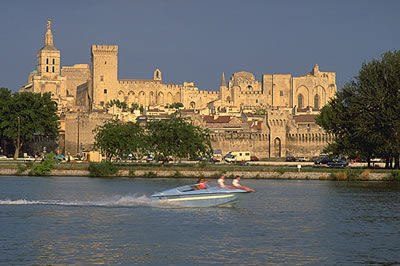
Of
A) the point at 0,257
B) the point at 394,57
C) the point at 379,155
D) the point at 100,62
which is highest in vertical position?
the point at 100,62

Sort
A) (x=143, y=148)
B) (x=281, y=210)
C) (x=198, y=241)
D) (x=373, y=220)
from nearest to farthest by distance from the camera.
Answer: (x=198, y=241)
(x=373, y=220)
(x=281, y=210)
(x=143, y=148)

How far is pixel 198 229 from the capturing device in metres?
28.9

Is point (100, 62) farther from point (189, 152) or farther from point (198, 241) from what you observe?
point (198, 241)

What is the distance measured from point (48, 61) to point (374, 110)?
5526 inches

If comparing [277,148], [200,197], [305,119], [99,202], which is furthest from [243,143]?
[200,197]

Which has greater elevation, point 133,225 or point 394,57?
point 394,57

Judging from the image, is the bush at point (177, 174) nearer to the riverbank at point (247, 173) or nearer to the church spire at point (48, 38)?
the riverbank at point (247, 173)

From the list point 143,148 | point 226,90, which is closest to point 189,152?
point 143,148

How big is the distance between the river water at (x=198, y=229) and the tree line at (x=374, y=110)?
339 inches

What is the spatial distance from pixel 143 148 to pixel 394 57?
66.9ft

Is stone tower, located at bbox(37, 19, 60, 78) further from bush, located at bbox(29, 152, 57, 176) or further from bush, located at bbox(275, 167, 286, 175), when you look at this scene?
bush, located at bbox(275, 167, 286, 175)

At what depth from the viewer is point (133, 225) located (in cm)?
2991

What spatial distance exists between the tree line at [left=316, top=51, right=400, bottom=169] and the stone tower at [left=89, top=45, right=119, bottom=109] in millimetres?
113486

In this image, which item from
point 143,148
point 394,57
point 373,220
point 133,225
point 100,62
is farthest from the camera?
point 100,62
